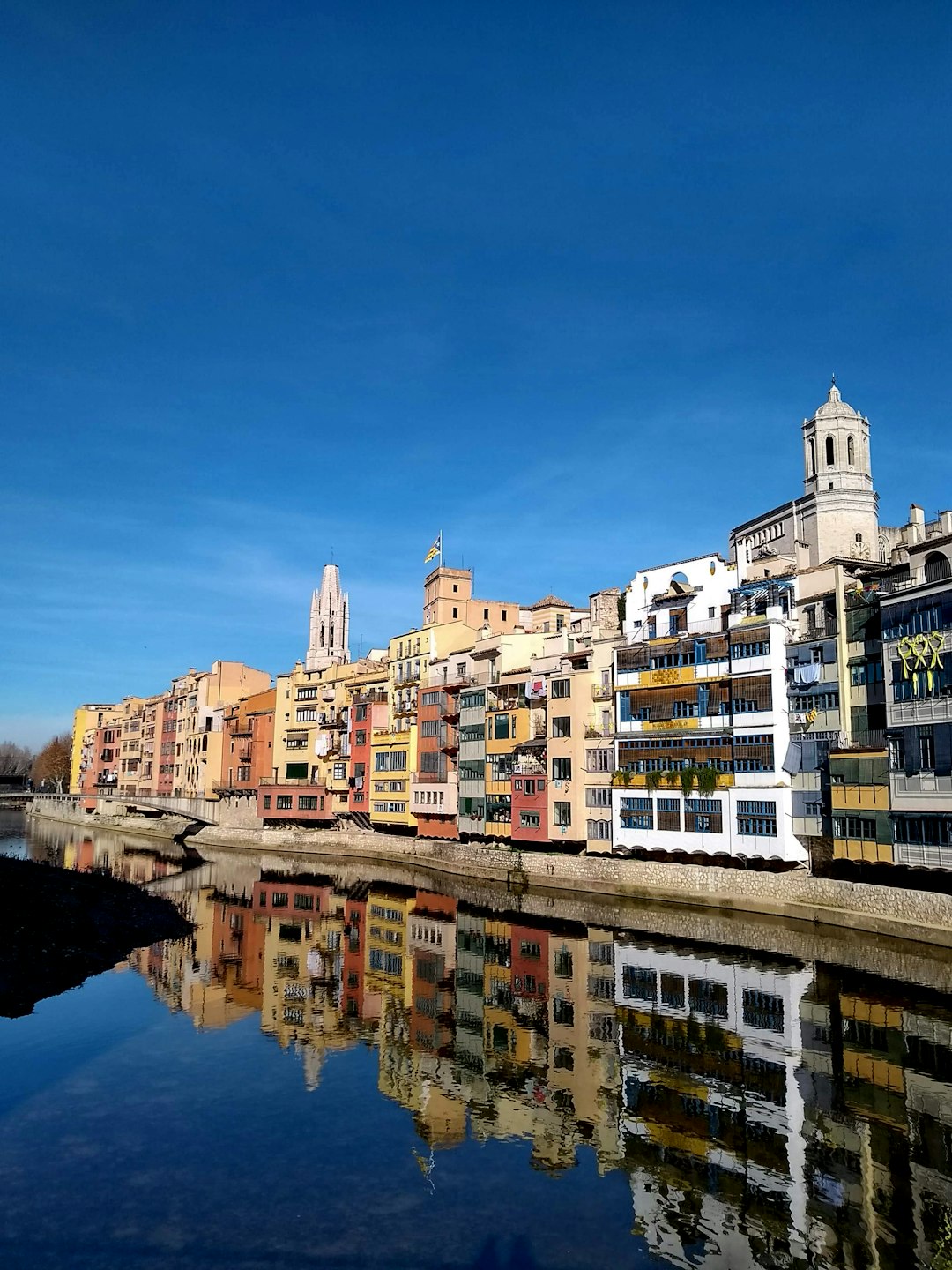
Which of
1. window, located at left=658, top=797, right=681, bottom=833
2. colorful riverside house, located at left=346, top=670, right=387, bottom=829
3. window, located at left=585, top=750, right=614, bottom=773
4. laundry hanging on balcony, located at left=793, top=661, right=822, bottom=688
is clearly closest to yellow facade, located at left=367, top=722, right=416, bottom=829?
colorful riverside house, located at left=346, top=670, right=387, bottom=829

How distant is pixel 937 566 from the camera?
44.6 metres

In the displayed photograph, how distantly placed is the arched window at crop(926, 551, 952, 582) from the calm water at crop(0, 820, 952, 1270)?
17.2m

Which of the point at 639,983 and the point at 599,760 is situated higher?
the point at 599,760

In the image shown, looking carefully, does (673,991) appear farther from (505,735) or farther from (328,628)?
(328,628)

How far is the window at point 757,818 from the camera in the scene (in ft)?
172

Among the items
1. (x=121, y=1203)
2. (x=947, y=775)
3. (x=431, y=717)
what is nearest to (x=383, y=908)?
(x=431, y=717)

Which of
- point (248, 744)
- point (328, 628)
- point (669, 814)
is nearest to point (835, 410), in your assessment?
point (669, 814)

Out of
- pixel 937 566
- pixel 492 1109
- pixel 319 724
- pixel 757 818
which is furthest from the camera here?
pixel 319 724

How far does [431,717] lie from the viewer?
8431 centimetres

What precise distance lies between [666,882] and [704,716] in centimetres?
1039

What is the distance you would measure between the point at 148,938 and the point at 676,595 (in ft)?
124

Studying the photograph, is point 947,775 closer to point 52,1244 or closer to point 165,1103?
point 165,1103

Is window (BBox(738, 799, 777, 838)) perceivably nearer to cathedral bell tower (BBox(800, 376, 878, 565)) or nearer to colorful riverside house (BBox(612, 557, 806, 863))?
colorful riverside house (BBox(612, 557, 806, 863))

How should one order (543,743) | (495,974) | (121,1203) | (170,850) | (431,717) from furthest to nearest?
(170,850), (431,717), (543,743), (495,974), (121,1203)
